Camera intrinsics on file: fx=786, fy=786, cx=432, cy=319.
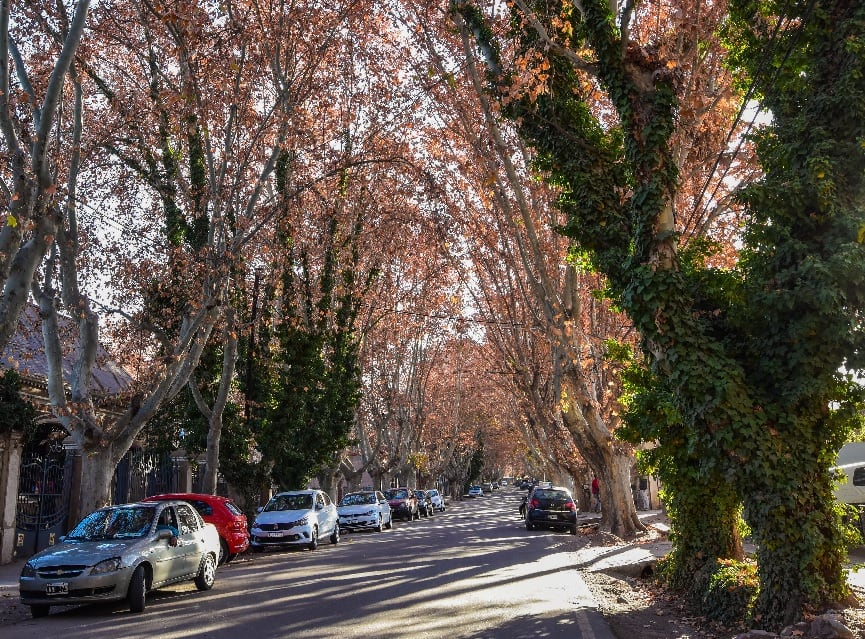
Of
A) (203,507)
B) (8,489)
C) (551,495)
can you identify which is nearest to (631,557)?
(203,507)

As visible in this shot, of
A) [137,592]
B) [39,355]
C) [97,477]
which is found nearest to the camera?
[137,592]

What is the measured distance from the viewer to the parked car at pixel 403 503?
40.6 meters

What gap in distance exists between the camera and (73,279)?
602 inches

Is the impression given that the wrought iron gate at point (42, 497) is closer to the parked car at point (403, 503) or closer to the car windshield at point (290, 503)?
the car windshield at point (290, 503)

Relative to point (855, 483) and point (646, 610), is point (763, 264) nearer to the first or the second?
point (646, 610)

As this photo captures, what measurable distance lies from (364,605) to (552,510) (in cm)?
1985

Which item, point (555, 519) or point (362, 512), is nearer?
point (555, 519)

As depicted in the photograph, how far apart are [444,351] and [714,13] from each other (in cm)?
3283

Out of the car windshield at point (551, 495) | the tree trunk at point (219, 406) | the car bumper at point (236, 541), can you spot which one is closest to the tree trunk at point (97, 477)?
the car bumper at point (236, 541)

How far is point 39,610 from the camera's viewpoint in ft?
34.3

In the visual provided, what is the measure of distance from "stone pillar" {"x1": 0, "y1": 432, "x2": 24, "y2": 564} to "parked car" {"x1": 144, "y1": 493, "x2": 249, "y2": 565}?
9.81ft

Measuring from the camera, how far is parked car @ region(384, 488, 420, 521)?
133 feet

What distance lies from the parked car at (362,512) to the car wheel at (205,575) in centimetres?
1798

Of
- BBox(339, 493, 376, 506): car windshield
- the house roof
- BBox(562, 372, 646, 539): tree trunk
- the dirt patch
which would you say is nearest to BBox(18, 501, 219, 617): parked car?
the house roof
